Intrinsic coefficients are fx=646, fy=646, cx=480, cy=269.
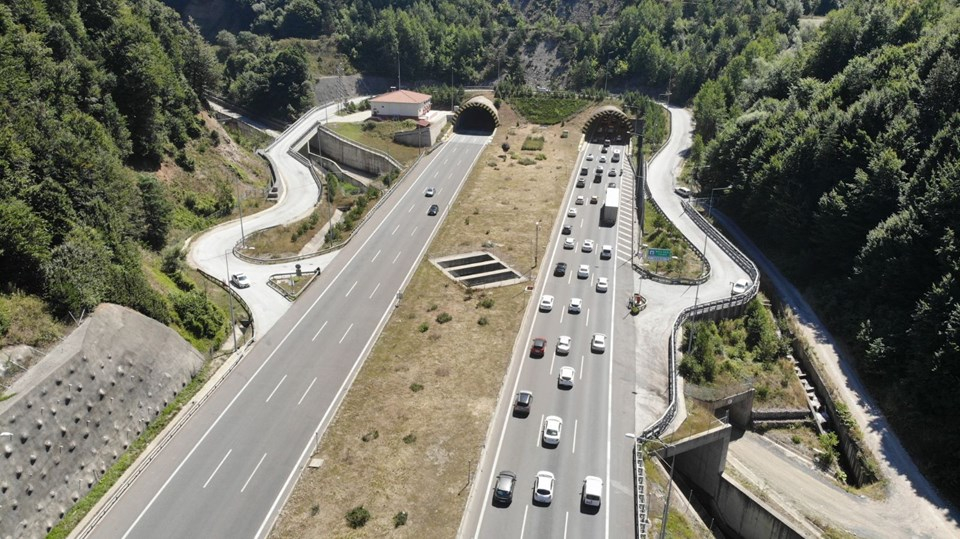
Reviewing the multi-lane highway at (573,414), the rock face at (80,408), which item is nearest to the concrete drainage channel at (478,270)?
the multi-lane highway at (573,414)

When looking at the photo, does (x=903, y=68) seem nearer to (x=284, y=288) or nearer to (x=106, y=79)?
(x=284, y=288)

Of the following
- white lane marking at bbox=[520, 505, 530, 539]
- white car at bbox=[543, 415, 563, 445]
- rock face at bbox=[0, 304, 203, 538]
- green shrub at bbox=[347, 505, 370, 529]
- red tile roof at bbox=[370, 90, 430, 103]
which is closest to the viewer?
rock face at bbox=[0, 304, 203, 538]

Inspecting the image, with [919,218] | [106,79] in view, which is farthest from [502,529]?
[106,79]

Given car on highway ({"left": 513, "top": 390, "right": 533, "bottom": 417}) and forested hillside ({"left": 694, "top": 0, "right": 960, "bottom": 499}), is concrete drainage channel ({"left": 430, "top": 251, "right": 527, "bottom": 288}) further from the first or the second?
forested hillside ({"left": 694, "top": 0, "right": 960, "bottom": 499})

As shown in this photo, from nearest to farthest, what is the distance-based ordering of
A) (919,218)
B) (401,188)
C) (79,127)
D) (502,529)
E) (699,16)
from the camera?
(502,529)
(919,218)
(79,127)
(401,188)
(699,16)

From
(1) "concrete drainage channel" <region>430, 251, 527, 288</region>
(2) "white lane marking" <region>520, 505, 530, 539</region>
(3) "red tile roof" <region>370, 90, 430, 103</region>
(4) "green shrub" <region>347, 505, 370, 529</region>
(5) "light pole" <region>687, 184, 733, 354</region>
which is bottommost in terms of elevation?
(1) "concrete drainage channel" <region>430, 251, 527, 288</region>

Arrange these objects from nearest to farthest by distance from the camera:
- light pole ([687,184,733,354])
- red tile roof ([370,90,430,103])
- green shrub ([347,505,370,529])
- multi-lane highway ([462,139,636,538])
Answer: green shrub ([347,505,370,529]) → multi-lane highway ([462,139,636,538]) → light pole ([687,184,733,354]) → red tile roof ([370,90,430,103])

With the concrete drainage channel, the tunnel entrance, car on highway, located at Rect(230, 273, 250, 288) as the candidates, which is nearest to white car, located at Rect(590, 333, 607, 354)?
the concrete drainage channel

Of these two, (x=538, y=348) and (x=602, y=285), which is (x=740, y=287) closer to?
(x=602, y=285)
